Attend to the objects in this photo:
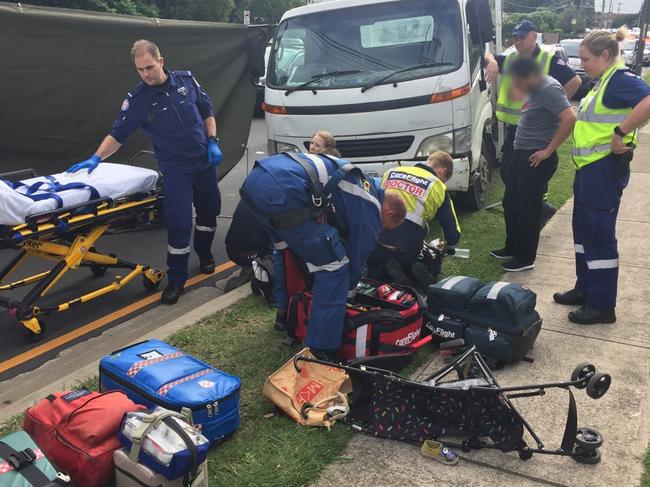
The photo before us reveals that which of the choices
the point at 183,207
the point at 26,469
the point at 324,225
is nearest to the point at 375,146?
the point at 183,207

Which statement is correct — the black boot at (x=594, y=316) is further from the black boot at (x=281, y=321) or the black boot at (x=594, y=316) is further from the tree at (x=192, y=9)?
the tree at (x=192, y=9)

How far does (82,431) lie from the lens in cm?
274

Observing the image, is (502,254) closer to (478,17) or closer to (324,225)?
(478,17)

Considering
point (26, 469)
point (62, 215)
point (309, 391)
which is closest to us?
point (26, 469)

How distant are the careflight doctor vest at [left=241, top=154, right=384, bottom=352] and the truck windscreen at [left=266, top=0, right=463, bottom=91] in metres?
2.79

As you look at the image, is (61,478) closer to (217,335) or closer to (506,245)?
(217,335)

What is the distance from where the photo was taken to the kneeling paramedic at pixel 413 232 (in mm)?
4691

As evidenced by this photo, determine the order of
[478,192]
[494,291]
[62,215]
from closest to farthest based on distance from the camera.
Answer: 1. [494,291]
2. [62,215]
3. [478,192]

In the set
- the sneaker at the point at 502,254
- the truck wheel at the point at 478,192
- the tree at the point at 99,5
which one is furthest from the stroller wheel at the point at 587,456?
the tree at the point at 99,5

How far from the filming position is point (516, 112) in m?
6.06

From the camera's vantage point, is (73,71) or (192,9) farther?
(192,9)

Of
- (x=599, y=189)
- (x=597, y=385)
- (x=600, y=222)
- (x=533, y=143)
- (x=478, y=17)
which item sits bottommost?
(x=597, y=385)

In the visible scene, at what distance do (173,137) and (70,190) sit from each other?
0.99 m

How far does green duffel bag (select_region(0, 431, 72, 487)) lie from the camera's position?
2291 millimetres
